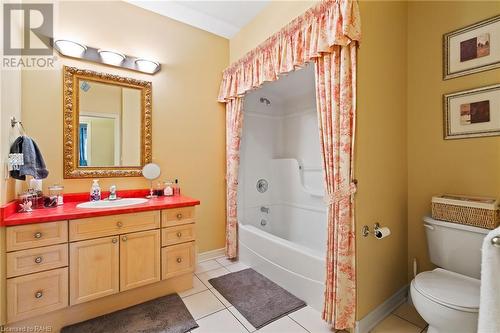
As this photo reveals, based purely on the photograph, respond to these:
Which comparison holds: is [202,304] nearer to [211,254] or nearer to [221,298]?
[221,298]

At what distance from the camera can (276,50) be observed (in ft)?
6.43

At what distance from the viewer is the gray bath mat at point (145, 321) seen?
1574 mm

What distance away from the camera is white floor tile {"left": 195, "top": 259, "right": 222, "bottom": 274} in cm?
246

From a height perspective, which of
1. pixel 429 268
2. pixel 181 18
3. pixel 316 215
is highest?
pixel 181 18

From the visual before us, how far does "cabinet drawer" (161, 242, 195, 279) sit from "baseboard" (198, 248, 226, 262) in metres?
0.64

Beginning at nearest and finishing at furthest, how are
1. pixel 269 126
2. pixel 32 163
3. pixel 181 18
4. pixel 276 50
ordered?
pixel 32 163, pixel 276 50, pixel 181 18, pixel 269 126

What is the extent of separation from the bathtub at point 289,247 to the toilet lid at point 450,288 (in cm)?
63

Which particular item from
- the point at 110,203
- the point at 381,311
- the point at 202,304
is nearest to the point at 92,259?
the point at 110,203

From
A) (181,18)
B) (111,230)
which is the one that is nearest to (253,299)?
(111,230)

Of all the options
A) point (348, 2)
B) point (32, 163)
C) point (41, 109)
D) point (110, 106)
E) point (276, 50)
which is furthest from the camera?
point (110, 106)

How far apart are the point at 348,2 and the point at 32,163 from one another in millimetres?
2438

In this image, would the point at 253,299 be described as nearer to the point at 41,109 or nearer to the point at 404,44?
the point at 41,109

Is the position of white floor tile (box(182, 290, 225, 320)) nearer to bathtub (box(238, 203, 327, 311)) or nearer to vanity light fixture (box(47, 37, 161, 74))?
bathtub (box(238, 203, 327, 311))

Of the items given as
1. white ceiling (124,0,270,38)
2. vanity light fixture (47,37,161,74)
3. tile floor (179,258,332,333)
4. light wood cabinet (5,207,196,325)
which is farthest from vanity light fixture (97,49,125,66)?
tile floor (179,258,332,333)
